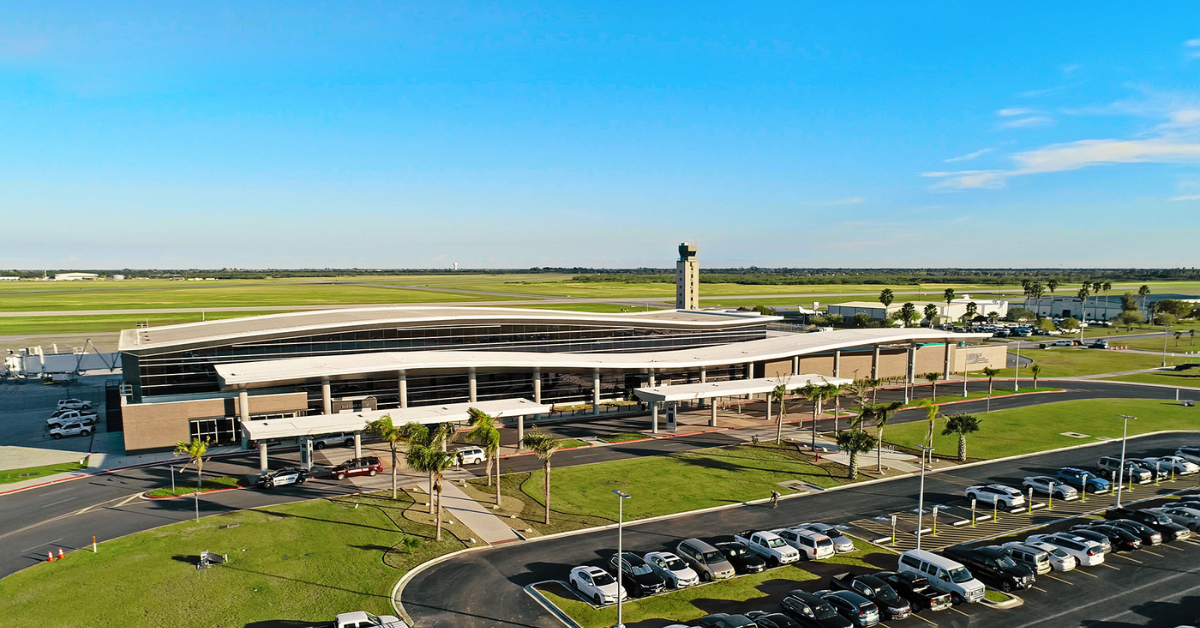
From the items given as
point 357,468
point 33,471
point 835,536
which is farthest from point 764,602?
point 33,471

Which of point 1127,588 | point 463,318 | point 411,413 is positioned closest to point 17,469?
point 411,413

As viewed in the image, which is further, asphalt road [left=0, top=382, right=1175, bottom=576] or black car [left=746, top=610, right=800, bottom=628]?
asphalt road [left=0, top=382, right=1175, bottom=576]

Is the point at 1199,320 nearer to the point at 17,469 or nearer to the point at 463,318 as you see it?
the point at 463,318

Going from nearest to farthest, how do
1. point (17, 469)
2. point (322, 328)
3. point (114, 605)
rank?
1. point (114, 605)
2. point (17, 469)
3. point (322, 328)

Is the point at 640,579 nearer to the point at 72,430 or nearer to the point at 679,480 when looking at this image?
the point at 679,480

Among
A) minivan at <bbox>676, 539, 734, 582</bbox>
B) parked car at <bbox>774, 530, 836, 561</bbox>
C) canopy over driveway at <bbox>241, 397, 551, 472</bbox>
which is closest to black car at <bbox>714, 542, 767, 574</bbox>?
minivan at <bbox>676, 539, 734, 582</bbox>

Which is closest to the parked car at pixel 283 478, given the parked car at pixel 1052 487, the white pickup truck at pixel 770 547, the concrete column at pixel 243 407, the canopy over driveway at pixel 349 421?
the canopy over driveway at pixel 349 421

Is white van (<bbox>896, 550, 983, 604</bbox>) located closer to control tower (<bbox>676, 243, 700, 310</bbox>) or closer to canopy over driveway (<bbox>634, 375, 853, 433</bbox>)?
canopy over driveway (<bbox>634, 375, 853, 433</bbox>)

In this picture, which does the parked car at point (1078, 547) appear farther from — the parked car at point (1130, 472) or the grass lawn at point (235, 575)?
the grass lawn at point (235, 575)
